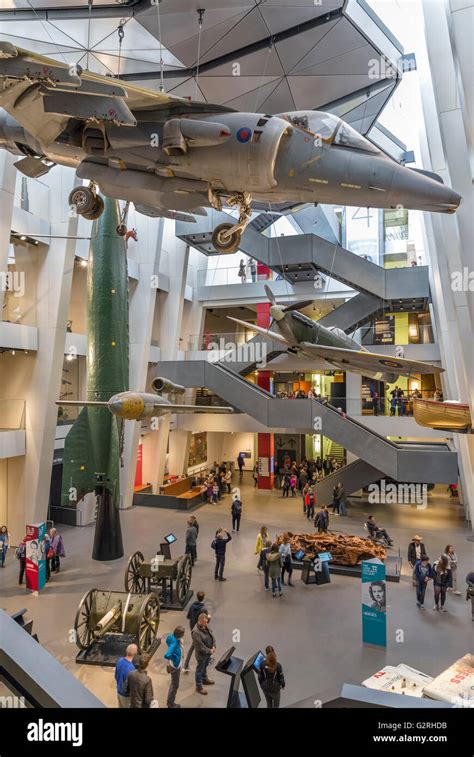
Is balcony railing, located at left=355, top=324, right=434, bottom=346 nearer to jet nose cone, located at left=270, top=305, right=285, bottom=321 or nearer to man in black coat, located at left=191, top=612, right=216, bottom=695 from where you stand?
jet nose cone, located at left=270, top=305, right=285, bottom=321

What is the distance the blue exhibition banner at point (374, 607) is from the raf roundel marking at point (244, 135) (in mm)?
7922

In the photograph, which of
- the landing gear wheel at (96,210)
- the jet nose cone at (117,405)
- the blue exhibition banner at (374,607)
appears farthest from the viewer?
the jet nose cone at (117,405)

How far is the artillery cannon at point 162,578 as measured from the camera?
10.5 m

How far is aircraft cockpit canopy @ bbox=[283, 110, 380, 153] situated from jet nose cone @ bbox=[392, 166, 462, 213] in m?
0.69

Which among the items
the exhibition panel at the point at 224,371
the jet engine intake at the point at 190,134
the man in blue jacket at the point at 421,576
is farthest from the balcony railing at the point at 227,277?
the jet engine intake at the point at 190,134

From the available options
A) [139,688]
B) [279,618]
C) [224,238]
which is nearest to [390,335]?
[279,618]

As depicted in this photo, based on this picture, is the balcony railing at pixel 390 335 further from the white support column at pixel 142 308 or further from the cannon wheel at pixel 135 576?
the cannon wheel at pixel 135 576

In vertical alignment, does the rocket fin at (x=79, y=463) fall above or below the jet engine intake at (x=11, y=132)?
below

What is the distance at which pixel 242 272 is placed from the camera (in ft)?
83.1

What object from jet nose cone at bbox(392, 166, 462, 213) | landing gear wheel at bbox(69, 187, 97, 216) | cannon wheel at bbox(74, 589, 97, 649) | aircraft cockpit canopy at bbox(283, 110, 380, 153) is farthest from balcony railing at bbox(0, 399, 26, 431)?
→ jet nose cone at bbox(392, 166, 462, 213)

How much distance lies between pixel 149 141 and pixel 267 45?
8172 millimetres

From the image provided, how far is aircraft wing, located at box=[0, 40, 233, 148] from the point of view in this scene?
203 inches

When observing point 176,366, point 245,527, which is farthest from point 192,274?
point 245,527

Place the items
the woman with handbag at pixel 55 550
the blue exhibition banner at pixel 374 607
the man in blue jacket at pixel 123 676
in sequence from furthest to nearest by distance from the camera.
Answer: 1. the woman with handbag at pixel 55 550
2. the blue exhibition banner at pixel 374 607
3. the man in blue jacket at pixel 123 676
